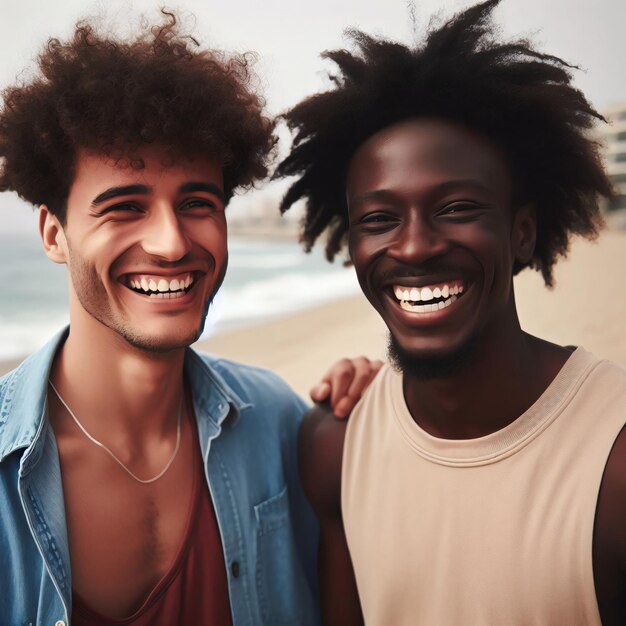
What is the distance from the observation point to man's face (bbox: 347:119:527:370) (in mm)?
2059

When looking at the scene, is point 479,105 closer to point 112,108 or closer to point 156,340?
point 112,108

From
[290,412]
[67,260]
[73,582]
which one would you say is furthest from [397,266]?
[73,582]

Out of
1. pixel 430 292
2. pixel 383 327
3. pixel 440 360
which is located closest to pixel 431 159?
pixel 430 292

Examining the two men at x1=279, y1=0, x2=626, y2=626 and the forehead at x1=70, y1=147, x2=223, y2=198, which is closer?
the two men at x1=279, y1=0, x2=626, y2=626

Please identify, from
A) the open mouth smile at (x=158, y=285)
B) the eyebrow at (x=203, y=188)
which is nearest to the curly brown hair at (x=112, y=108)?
the eyebrow at (x=203, y=188)

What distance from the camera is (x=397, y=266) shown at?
212 centimetres

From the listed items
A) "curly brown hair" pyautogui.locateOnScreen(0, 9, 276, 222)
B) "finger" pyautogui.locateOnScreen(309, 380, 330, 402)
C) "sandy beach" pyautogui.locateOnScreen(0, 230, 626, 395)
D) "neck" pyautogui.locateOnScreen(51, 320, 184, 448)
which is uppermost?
"sandy beach" pyautogui.locateOnScreen(0, 230, 626, 395)

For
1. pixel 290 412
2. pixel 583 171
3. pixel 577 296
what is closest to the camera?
pixel 583 171

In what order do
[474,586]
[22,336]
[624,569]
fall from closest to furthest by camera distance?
[624,569]
[474,586]
[22,336]

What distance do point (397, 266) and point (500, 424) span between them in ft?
1.97

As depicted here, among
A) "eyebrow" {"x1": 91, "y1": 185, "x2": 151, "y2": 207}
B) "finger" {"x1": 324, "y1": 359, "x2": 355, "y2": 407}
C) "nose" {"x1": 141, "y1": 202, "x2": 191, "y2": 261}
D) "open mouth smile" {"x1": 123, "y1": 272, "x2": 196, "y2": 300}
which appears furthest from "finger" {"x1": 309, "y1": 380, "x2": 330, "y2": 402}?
"eyebrow" {"x1": 91, "y1": 185, "x2": 151, "y2": 207}

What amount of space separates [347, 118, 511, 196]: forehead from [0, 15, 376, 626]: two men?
0.60m

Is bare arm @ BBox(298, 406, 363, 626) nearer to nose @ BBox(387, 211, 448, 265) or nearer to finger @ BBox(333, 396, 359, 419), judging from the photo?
finger @ BBox(333, 396, 359, 419)

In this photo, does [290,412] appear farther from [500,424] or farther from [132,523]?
[500,424]
